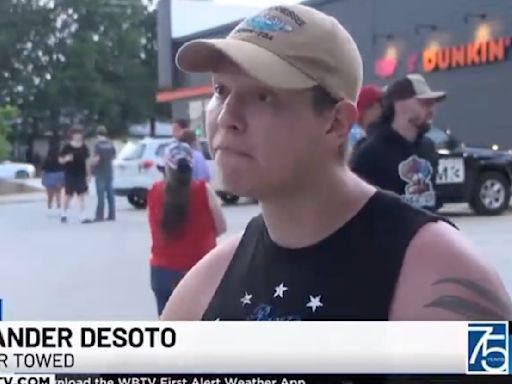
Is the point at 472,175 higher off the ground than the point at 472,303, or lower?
lower

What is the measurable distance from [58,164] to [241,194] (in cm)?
84

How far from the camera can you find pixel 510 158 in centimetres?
217

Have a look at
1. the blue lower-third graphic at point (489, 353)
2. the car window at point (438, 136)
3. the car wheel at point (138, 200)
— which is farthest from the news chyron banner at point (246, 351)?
the car wheel at point (138, 200)

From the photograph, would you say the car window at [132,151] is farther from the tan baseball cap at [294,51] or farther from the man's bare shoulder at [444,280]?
the man's bare shoulder at [444,280]

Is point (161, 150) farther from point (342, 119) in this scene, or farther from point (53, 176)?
point (342, 119)

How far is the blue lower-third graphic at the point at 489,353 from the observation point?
4.55 ft

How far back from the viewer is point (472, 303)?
1.15m

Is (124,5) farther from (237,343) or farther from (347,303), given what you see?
(347,303)

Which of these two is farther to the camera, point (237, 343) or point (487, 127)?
point (487, 127)

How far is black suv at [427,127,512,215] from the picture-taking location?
2.15 metres

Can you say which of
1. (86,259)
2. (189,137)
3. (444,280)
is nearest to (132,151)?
(189,137)

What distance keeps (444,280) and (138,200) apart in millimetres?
1643

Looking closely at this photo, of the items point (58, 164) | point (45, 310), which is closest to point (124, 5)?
point (58, 164)

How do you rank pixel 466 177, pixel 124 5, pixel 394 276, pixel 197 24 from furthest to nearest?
pixel 466 177, pixel 124 5, pixel 197 24, pixel 394 276
